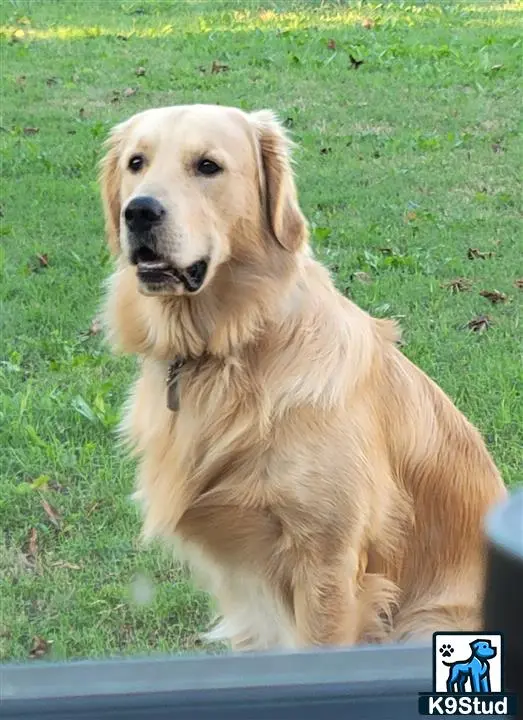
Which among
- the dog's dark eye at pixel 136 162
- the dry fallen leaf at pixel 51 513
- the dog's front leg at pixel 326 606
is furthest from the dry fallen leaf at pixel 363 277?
the dog's front leg at pixel 326 606

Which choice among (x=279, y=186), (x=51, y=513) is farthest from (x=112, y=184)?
(x=51, y=513)

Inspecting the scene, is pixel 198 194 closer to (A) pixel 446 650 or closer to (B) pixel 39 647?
(B) pixel 39 647

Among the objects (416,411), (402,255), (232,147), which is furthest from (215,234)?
(402,255)

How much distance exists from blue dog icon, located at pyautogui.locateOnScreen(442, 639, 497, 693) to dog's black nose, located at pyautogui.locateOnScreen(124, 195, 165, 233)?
1.80 m

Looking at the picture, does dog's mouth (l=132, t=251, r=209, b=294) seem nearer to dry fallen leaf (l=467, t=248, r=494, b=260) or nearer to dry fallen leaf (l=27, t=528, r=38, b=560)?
dry fallen leaf (l=27, t=528, r=38, b=560)

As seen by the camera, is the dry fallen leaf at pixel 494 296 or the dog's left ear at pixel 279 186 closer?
the dog's left ear at pixel 279 186

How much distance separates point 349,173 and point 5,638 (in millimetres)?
4463

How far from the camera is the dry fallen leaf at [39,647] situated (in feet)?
9.50

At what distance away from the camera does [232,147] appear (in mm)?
2748

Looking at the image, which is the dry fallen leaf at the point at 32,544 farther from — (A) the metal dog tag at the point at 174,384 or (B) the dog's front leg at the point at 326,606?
(B) the dog's front leg at the point at 326,606

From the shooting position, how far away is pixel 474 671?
90 cm

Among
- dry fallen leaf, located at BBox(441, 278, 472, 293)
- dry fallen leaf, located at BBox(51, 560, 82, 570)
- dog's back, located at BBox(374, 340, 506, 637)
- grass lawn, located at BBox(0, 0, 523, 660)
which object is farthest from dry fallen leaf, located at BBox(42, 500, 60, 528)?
dry fallen leaf, located at BBox(441, 278, 472, 293)

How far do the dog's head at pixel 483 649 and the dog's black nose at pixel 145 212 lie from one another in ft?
6.01

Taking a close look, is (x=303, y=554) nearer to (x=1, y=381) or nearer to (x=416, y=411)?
(x=416, y=411)
